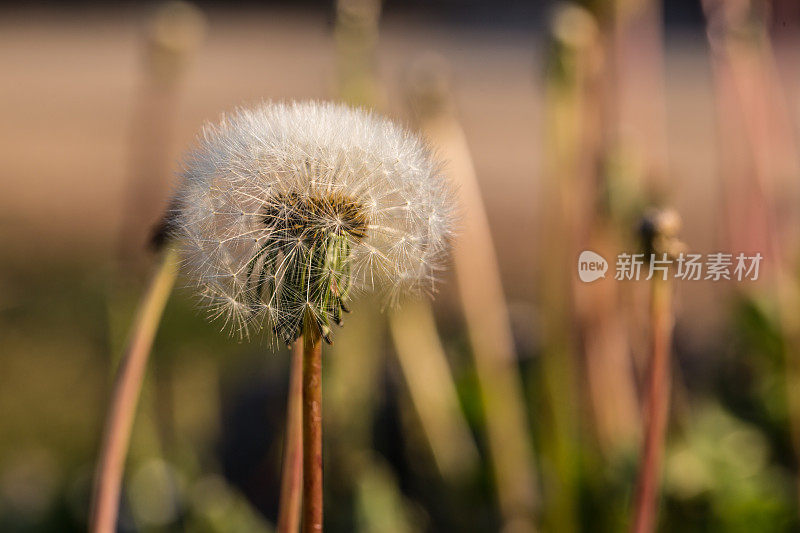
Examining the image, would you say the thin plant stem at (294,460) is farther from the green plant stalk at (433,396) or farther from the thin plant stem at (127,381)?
the green plant stalk at (433,396)

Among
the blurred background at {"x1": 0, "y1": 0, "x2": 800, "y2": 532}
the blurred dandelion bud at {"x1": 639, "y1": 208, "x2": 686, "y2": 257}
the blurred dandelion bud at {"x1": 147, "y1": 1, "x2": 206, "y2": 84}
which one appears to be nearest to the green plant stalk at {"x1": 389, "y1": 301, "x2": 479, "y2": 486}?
the blurred background at {"x1": 0, "y1": 0, "x2": 800, "y2": 532}

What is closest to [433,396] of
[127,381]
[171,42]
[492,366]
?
[492,366]

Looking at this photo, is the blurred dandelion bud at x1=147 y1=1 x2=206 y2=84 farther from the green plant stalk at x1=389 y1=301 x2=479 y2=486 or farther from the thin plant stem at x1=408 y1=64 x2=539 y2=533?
the green plant stalk at x1=389 y1=301 x2=479 y2=486

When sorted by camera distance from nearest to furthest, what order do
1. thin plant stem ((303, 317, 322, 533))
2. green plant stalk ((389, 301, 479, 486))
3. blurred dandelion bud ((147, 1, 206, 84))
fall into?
thin plant stem ((303, 317, 322, 533)) → blurred dandelion bud ((147, 1, 206, 84)) → green plant stalk ((389, 301, 479, 486))

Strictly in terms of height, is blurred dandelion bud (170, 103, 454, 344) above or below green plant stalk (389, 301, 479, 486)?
above

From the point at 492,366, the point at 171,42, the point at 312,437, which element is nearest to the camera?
the point at 312,437

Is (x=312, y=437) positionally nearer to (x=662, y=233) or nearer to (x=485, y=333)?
(x=662, y=233)

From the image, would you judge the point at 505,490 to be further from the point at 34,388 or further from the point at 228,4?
the point at 228,4

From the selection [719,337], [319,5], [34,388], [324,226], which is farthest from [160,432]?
[319,5]
